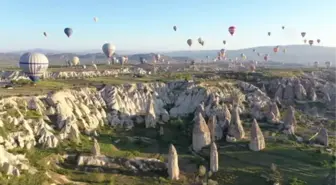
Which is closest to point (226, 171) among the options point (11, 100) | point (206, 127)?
point (206, 127)

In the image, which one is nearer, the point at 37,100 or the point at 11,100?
the point at 11,100

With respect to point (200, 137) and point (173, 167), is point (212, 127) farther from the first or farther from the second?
point (173, 167)

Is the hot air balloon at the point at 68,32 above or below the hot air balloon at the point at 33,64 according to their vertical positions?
above

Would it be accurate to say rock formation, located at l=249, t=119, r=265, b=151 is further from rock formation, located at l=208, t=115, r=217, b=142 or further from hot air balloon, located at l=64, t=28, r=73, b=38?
hot air balloon, located at l=64, t=28, r=73, b=38

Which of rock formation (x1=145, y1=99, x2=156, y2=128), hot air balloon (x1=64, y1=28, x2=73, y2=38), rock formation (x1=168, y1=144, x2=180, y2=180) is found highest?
hot air balloon (x1=64, y1=28, x2=73, y2=38)

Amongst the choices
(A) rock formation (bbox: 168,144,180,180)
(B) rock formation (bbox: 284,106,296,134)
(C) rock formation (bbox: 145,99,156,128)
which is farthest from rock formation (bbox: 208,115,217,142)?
(A) rock formation (bbox: 168,144,180,180)

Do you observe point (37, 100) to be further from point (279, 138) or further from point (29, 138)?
point (279, 138)

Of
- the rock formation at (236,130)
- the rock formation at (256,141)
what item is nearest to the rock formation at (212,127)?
the rock formation at (236,130)

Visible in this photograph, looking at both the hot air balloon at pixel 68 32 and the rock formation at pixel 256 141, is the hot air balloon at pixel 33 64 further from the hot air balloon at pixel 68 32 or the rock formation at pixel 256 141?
the rock formation at pixel 256 141

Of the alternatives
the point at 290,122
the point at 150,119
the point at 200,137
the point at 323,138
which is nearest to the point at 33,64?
the point at 150,119

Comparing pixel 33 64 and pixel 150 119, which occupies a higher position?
pixel 33 64

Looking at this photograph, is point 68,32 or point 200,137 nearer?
point 200,137
